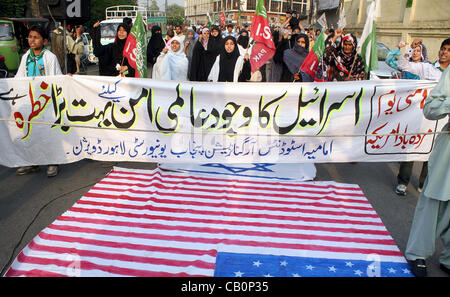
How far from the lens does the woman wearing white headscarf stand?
6164 millimetres

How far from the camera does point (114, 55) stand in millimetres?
5855

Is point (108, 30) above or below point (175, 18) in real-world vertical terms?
below

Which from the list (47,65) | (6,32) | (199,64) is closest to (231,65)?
(199,64)

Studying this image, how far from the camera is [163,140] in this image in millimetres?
4328

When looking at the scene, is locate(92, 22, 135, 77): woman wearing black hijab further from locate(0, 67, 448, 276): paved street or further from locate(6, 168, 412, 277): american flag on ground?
locate(6, 168, 412, 277): american flag on ground

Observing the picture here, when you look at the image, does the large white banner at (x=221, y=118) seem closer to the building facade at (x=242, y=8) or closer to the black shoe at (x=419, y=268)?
the black shoe at (x=419, y=268)

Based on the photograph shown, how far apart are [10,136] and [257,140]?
2.93m

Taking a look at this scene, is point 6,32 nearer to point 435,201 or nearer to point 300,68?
point 300,68

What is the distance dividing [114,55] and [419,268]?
499 cm

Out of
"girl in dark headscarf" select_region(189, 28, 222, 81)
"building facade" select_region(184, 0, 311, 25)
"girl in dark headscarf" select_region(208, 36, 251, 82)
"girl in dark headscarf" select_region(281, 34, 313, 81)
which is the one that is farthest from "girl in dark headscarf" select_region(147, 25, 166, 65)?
"building facade" select_region(184, 0, 311, 25)

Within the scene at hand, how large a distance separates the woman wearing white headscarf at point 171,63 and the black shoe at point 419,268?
453cm

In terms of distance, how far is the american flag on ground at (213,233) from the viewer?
2836 millimetres

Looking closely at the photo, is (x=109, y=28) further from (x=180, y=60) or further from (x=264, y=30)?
(x=264, y=30)
